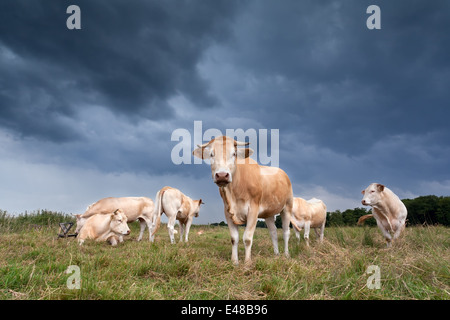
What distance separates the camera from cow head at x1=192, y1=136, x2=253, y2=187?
5.33 m

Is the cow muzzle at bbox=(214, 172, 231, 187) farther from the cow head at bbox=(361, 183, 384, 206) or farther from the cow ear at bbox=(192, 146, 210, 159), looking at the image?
the cow head at bbox=(361, 183, 384, 206)

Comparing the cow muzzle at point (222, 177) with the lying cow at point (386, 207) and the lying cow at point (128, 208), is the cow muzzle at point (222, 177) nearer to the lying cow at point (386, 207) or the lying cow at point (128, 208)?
the lying cow at point (386, 207)

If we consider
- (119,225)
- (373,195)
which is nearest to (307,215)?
(373,195)

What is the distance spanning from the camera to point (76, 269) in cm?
462

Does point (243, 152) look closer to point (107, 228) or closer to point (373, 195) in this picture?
point (373, 195)

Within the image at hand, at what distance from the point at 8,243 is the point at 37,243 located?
3.04 ft

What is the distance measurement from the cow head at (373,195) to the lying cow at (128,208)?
9001mm

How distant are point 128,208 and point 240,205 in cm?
871

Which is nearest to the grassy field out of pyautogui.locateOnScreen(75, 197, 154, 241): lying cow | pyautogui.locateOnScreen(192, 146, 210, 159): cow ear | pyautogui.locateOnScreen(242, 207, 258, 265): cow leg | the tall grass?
pyautogui.locateOnScreen(242, 207, 258, 265): cow leg

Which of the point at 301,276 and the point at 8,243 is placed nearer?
the point at 301,276

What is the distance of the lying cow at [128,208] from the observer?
13078 millimetres

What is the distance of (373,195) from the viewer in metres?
9.77
